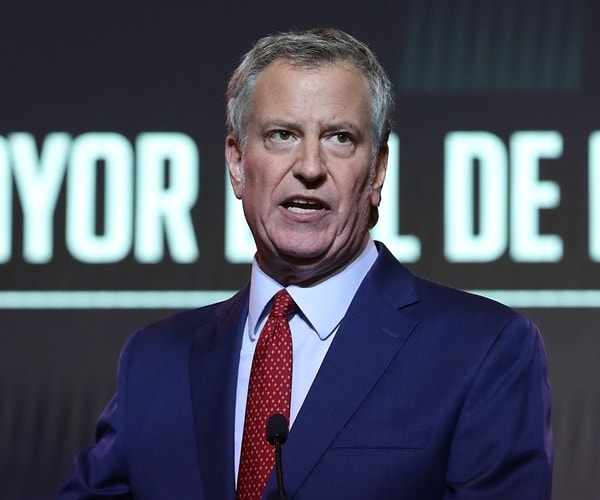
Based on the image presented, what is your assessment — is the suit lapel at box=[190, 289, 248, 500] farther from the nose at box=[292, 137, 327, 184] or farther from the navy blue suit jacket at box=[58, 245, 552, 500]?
the nose at box=[292, 137, 327, 184]

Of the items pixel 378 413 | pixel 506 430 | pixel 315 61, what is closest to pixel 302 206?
pixel 315 61

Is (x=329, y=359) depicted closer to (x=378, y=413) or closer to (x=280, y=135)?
(x=378, y=413)

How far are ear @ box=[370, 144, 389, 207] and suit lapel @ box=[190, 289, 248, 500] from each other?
28 centimetres

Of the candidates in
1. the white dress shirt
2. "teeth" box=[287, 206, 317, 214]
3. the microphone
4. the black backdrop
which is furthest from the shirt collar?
the black backdrop

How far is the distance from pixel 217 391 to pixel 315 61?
1.74 feet

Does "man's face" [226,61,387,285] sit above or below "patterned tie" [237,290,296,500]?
above

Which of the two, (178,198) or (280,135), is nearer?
(280,135)

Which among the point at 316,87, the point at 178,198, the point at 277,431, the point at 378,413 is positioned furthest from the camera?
the point at 178,198

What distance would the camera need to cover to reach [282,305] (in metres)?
1.79

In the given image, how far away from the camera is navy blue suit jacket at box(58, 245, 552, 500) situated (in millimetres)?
1585

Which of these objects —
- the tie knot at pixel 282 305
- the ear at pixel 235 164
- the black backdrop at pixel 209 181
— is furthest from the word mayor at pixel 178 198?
the tie knot at pixel 282 305

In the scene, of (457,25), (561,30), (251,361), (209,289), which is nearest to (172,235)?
(209,289)

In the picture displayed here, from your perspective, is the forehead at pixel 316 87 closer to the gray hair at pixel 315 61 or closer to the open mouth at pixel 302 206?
the gray hair at pixel 315 61

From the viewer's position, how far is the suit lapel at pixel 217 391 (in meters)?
1.68
